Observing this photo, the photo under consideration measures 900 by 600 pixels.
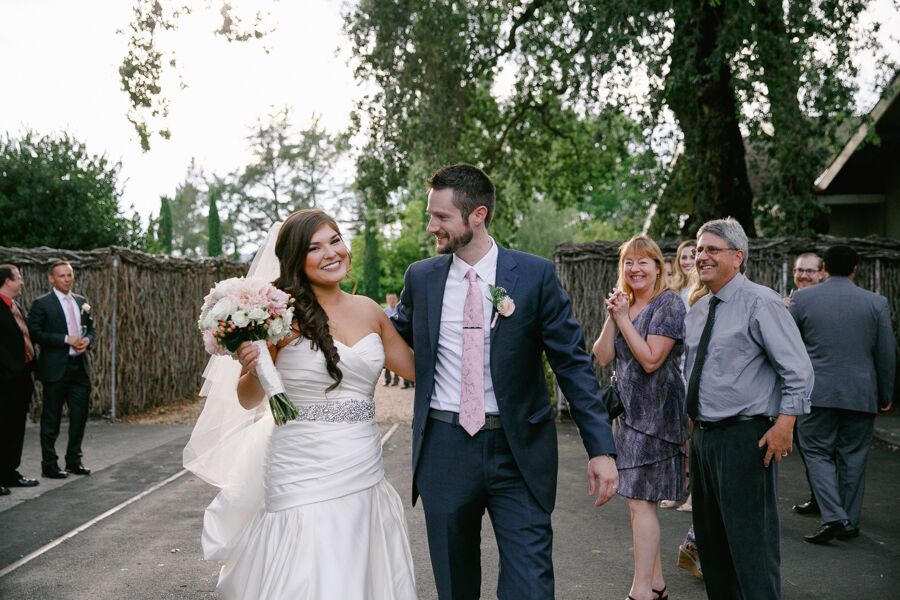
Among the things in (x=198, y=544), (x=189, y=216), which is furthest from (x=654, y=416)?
(x=189, y=216)

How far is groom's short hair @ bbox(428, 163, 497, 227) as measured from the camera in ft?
12.8

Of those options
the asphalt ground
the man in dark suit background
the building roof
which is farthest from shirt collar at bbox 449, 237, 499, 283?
the building roof

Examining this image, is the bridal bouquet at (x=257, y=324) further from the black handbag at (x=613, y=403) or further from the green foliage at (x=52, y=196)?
the green foliage at (x=52, y=196)

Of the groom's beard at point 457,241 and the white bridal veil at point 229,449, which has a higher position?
the groom's beard at point 457,241

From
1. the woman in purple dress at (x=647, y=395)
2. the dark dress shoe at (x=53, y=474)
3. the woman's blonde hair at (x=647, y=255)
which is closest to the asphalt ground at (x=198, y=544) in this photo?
the dark dress shoe at (x=53, y=474)

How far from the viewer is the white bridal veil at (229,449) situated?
442 cm

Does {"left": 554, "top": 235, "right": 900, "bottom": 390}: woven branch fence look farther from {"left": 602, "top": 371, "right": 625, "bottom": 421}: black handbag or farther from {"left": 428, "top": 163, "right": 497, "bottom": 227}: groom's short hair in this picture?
{"left": 428, "top": 163, "right": 497, "bottom": 227}: groom's short hair

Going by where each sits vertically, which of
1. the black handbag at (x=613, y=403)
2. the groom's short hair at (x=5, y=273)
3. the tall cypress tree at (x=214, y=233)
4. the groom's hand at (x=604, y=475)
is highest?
the tall cypress tree at (x=214, y=233)

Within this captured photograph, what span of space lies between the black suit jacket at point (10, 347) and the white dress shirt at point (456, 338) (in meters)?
6.94

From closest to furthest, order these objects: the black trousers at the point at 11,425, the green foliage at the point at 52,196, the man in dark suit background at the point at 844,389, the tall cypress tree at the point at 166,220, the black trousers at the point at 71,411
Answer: the man in dark suit background at the point at 844,389 < the black trousers at the point at 11,425 < the black trousers at the point at 71,411 < the green foliage at the point at 52,196 < the tall cypress tree at the point at 166,220

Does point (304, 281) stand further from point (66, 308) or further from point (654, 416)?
point (66, 308)

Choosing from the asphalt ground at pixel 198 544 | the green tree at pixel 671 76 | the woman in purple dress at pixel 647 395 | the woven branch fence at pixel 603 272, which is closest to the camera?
the woman in purple dress at pixel 647 395

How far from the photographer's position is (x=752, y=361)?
460 centimetres

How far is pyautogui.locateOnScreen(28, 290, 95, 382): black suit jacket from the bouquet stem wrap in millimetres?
6993
